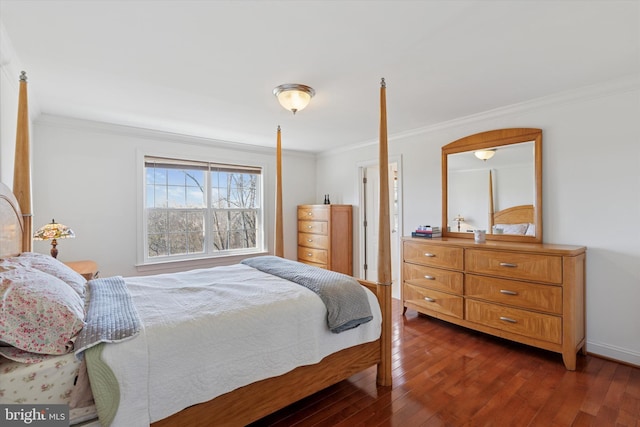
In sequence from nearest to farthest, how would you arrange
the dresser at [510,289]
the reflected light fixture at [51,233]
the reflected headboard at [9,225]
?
1. the reflected headboard at [9,225]
2. the dresser at [510,289]
3. the reflected light fixture at [51,233]

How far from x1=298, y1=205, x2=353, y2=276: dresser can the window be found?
817mm

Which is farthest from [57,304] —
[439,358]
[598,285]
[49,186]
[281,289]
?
[598,285]

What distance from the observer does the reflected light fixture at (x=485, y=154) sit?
10.8 ft

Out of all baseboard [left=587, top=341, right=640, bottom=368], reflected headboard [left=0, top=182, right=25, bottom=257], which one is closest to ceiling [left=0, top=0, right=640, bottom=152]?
reflected headboard [left=0, top=182, right=25, bottom=257]

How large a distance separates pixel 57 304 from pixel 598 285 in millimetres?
3781

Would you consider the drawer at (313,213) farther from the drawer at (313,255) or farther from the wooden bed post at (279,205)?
the wooden bed post at (279,205)

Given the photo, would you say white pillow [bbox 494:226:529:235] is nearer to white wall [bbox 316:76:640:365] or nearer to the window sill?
white wall [bbox 316:76:640:365]

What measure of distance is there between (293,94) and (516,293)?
2561mm

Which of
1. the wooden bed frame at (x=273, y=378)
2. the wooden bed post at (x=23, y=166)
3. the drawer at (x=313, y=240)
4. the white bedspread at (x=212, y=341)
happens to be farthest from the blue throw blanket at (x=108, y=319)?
the drawer at (x=313, y=240)

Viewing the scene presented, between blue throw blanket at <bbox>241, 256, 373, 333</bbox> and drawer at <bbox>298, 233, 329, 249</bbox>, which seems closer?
blue throw blanket at <bbox>241, 256, 373, 333</bbox>

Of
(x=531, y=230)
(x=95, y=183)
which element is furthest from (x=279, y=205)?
(x=531, y=230)

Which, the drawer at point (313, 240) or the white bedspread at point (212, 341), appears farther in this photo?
the drawer at point (313, 240)

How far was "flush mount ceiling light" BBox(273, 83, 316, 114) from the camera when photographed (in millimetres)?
2494

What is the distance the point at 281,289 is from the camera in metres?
2.04
